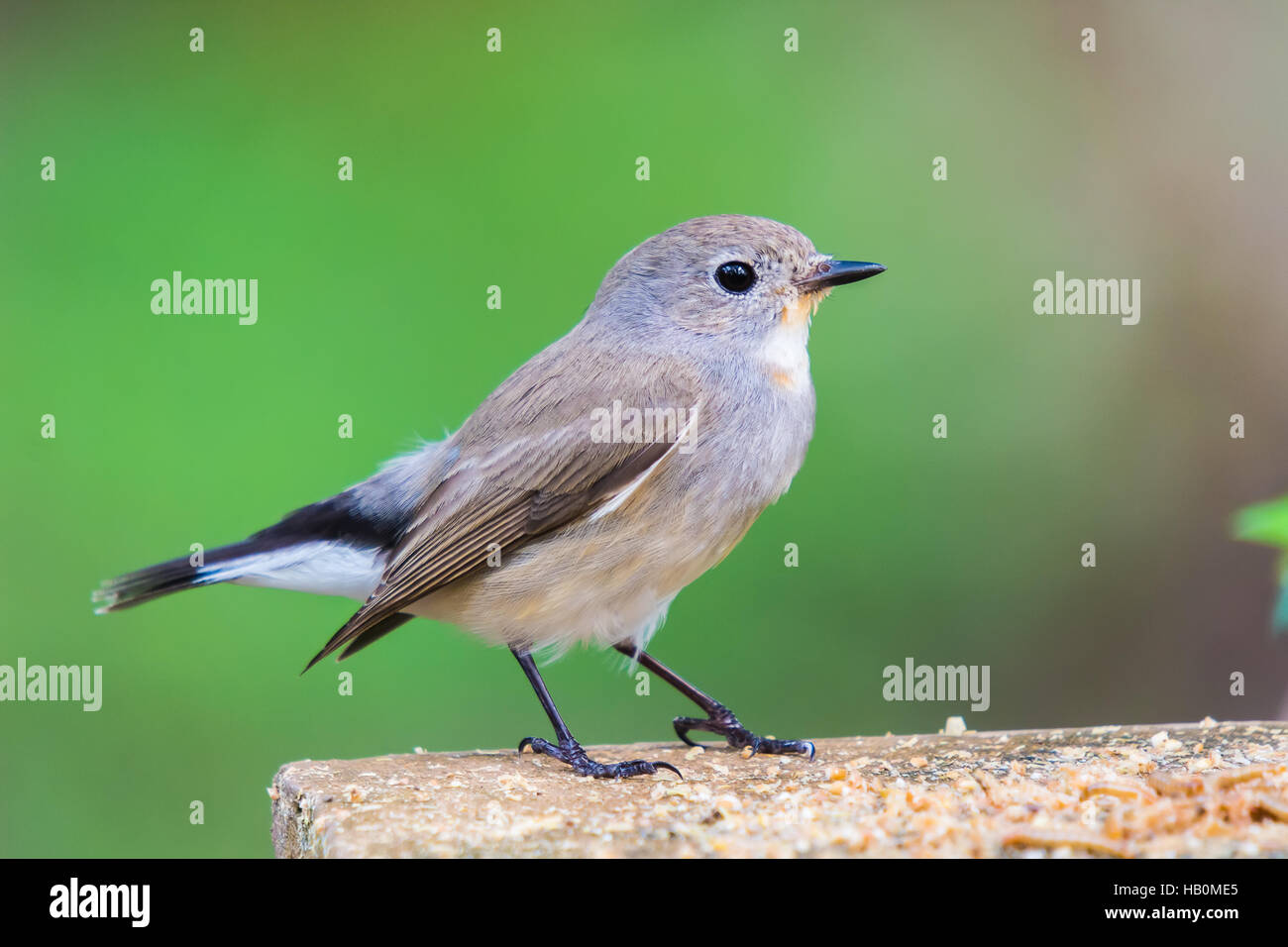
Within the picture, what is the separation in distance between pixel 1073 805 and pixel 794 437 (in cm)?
182

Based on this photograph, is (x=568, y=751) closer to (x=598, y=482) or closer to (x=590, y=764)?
(x=590, y=764)

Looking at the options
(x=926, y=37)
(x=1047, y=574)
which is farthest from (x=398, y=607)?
(x=926, y=37)

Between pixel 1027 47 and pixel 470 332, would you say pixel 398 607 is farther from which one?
pixel 1027 47

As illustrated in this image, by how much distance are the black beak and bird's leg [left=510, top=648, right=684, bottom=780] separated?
171 cm

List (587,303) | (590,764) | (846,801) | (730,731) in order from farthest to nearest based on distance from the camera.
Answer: (587,303), (730,731), (590,764), (846,801)

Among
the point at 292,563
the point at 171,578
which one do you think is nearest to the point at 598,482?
the point at 292,563

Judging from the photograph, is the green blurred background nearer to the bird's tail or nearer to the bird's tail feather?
the bird's tail

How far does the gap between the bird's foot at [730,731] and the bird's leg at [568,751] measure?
0.56 meters

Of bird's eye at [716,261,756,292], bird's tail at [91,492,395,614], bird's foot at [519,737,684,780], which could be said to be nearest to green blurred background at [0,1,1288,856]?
bird's tail at [91,492,395,614]

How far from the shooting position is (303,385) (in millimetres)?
6562

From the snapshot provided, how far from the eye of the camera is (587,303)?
6.99 meters

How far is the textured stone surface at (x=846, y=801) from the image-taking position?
2965 mm

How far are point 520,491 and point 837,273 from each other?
1.39 meters

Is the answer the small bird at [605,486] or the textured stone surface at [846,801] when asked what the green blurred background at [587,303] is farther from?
the textured stone surface at [846,801]
